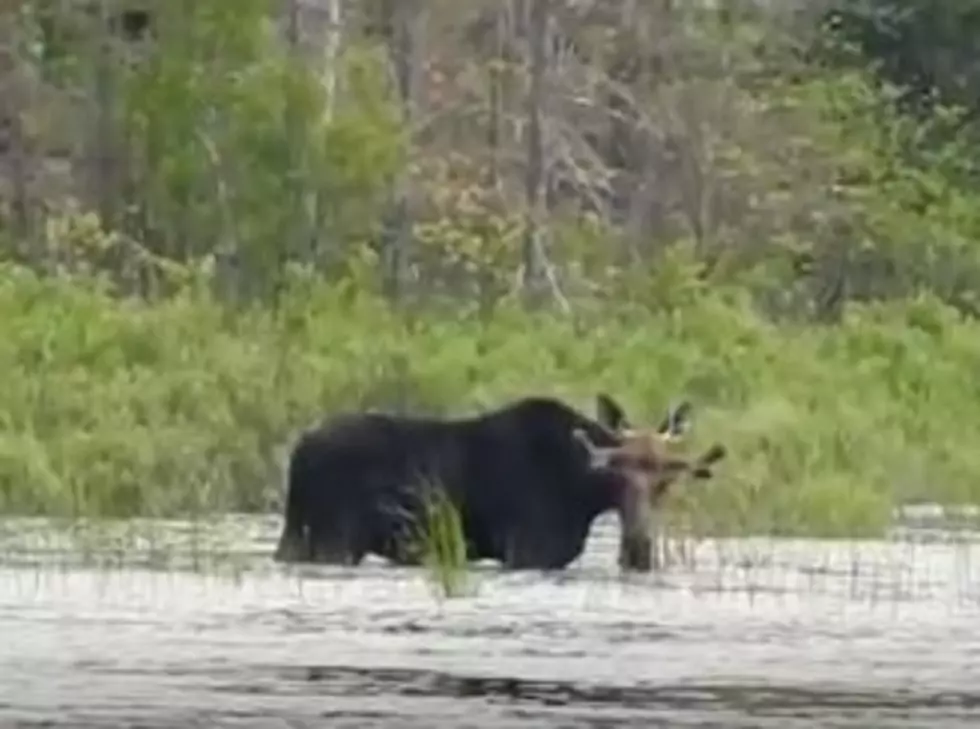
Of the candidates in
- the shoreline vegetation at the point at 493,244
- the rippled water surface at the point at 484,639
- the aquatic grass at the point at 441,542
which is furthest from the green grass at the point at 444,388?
the rippled water surface at the point at 484,639

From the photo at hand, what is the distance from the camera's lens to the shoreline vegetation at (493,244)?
25.0 feet

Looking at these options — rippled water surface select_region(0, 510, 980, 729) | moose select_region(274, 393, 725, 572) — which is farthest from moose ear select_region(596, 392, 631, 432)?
rippled water surface select_region(0, 510, 980, 729)

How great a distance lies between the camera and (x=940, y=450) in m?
8.30

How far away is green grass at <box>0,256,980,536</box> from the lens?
22.5 ft

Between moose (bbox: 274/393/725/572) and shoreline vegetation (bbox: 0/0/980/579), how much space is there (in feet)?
0.56

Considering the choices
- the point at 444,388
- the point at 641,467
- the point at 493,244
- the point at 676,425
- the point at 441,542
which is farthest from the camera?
the point at 493,244

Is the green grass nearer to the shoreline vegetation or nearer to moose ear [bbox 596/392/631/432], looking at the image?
the shoreline vegetation

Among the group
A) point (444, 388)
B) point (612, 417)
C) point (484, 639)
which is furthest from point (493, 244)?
point (484, 639)

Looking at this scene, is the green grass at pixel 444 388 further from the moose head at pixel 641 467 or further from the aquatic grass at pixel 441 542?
the aquatic grass at pixel 441 542

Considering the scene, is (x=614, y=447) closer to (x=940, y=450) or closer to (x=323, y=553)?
(x=323, y=553)

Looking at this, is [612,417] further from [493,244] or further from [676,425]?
[493,244]

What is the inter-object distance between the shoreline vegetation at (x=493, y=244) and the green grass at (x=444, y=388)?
0.02 metres

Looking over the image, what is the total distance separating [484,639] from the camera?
394cm

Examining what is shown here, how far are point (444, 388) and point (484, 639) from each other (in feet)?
13.2
